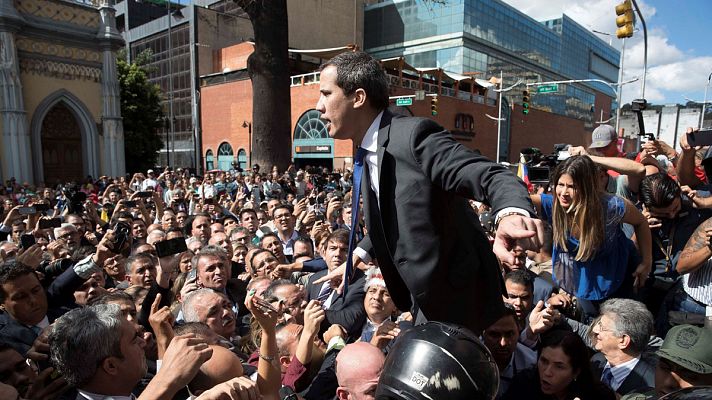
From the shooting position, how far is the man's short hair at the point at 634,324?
9.00 feet

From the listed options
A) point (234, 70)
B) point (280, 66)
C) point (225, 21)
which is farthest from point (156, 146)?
point (280, 66)

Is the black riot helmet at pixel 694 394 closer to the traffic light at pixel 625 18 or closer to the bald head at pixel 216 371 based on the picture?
the bald head at pixel 216 371

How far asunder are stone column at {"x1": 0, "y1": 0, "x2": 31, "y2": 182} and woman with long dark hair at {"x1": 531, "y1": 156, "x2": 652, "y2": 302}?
960 inches

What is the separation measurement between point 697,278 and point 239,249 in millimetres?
4536

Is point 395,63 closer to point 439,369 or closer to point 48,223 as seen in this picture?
point 48,223

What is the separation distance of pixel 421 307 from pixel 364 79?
98 cm

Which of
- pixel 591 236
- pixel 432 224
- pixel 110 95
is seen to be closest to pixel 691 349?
pixel 591 236

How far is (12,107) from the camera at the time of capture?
20.5 m

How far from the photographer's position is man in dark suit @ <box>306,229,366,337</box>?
360cm

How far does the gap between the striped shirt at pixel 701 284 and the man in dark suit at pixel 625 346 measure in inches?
23.4

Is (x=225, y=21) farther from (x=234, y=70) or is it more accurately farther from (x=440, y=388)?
(x=440, y=388)

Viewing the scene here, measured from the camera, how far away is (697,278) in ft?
10.2

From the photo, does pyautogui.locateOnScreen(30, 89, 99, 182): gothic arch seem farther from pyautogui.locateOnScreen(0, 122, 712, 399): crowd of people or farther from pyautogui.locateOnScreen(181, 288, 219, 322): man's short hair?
pyautogui.locateOnScreen(181, 288, 219, 322): man's short hair

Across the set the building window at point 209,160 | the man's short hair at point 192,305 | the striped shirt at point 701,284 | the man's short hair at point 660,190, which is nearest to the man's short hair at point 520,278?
the striped shirt at point 701,284
